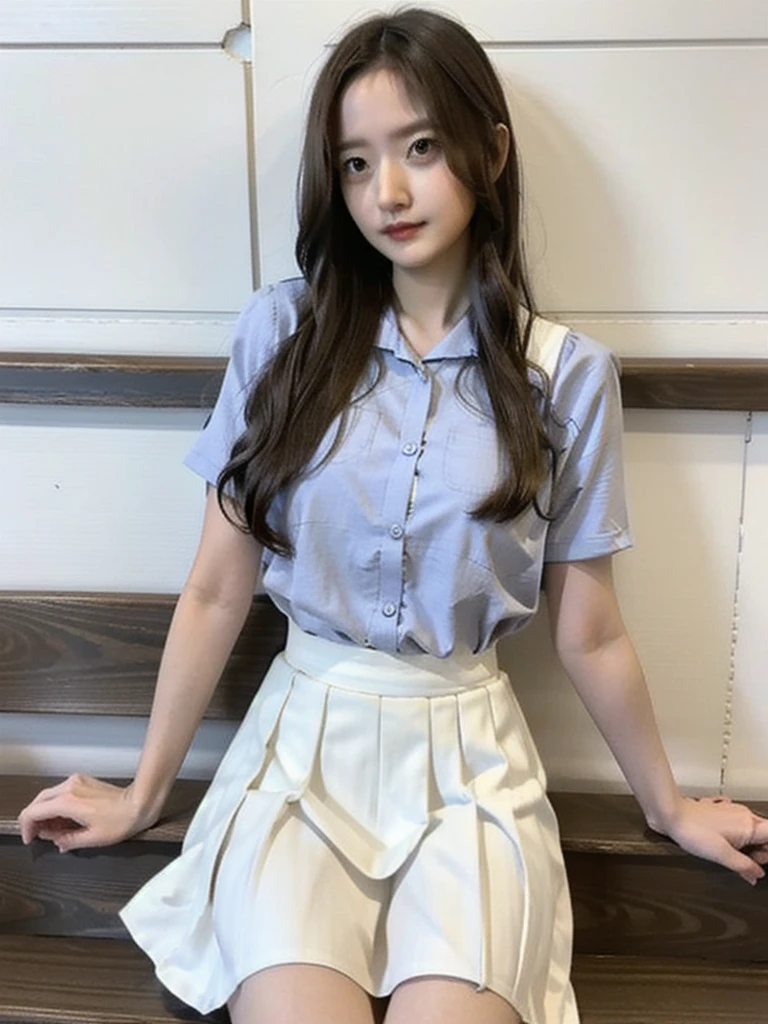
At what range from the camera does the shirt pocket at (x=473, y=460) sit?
91 centimetres

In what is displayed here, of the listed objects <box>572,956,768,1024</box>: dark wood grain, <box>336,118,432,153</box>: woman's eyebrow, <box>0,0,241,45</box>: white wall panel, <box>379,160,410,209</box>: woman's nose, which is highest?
<box>0,0,241,45</box>: white wall panel

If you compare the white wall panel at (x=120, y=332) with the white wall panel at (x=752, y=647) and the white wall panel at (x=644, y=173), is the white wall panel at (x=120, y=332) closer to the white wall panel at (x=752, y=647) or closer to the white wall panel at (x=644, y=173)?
the white wall panel at (x=644, y=173)

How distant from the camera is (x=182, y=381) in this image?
1.03 m

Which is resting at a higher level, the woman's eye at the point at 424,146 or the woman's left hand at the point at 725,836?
the woman's eye at the point at 424,146

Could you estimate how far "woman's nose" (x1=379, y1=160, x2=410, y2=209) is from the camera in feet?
2.78

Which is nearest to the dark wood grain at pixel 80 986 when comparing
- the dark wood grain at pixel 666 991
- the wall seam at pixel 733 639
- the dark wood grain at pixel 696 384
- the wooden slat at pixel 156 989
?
the wooden slat at pixel 156 989

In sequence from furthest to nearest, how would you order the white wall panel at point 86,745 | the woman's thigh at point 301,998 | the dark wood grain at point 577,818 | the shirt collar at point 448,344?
the white wall panel at point 86,745 < the dark wood grain at point 577,818 < the shirt collar at point 448,344 < the woman's thigh at point 301,998

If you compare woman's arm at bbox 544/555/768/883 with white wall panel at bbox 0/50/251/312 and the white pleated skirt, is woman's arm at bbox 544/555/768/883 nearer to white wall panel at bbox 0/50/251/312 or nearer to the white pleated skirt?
the white pleated skirt

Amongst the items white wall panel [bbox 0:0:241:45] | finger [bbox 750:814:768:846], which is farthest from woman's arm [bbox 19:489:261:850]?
finger [bbox 750:814:768:846]

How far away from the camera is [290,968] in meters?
0.84

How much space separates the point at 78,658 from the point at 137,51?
0.59 meters

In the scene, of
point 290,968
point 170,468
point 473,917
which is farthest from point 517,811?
point 170,468

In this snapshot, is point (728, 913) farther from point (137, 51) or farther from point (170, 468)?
point (137, 51)

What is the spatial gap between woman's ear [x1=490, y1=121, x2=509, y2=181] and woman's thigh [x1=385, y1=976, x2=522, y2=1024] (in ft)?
2.12
